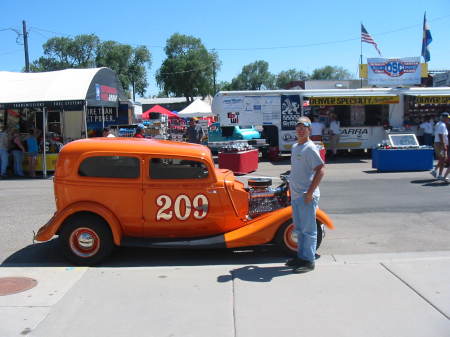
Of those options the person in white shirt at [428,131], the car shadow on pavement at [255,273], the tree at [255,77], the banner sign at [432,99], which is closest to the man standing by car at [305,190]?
the car shadow on pavement at [255,273]

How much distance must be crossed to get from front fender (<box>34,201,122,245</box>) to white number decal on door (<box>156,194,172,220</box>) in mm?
526

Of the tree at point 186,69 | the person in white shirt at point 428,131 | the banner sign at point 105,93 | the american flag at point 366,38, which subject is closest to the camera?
the banner sign at point 105,93

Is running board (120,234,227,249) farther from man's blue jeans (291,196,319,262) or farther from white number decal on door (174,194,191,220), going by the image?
man's blue jeans (291,196,319,262)

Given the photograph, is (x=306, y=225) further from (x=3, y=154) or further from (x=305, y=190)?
(x=3, y=154)

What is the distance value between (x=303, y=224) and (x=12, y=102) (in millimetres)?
12483

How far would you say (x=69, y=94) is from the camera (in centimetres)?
1475

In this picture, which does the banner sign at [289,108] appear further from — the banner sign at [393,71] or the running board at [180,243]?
the running board at [180,243]

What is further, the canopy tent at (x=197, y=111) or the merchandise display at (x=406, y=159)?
the canopy tent at (x=197, y=111)

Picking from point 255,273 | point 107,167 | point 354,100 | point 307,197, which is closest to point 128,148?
point 107,167

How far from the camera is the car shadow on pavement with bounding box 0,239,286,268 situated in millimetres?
5637

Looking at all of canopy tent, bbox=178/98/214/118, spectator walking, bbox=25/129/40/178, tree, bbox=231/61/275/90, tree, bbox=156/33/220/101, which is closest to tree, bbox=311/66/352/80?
tree, bbox=231/61/275/90

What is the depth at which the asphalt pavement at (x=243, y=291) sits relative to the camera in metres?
3.79

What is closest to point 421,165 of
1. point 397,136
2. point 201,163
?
point 397,136

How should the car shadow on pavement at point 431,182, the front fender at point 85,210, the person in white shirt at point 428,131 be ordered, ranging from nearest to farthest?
the front fender at point 85,210
the car shadow on pavement at point 431,182
the person in white shirt at point 428,131
